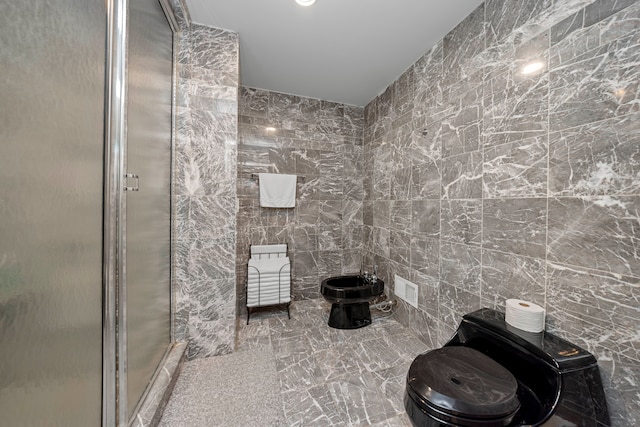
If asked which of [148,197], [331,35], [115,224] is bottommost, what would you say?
[115,224]

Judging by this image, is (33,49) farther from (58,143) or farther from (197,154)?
(197,154)

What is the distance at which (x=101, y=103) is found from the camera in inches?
34.1

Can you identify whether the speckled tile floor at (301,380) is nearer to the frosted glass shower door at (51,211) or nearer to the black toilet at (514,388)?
the black toilet at (514,388)

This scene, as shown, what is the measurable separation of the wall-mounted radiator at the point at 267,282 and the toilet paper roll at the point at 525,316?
1763mm

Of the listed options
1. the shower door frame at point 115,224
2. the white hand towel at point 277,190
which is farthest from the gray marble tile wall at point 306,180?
the shower door frame at point 115,224

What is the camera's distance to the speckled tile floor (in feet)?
3.96

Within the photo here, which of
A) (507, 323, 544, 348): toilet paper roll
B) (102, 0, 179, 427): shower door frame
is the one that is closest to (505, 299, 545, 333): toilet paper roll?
(507, 323, 544, 348): toilet paper roll

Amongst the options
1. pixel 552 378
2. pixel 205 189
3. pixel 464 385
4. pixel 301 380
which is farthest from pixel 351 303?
pixel 205 189

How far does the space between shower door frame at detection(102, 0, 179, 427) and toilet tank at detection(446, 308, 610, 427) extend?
5.54ft

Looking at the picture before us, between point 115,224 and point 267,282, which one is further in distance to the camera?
point 267,282

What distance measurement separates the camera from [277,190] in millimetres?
2475

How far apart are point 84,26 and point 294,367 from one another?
6.80 ft

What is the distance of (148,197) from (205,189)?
1.31 ft

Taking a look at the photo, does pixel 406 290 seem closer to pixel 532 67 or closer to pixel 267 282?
pixel 267 282
